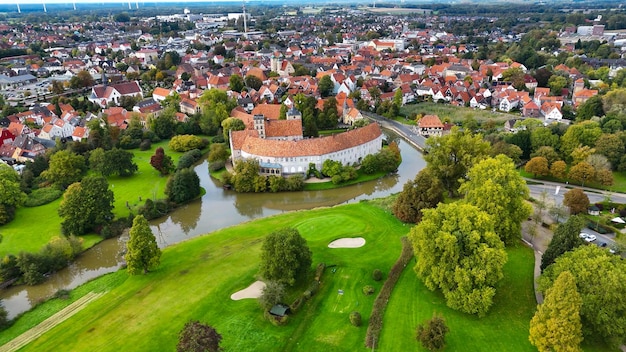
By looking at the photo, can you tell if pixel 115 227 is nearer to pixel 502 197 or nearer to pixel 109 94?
pixel 502 197

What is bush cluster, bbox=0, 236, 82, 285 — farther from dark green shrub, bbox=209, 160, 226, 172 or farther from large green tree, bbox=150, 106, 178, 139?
large green tree, bbox=150, 106, 178, 139

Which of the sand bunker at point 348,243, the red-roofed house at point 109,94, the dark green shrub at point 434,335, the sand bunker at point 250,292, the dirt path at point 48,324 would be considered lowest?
the dirt path at point 48,324

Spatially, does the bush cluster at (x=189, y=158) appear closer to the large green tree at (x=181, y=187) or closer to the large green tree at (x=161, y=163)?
the large green tree at (x=161, y=163)

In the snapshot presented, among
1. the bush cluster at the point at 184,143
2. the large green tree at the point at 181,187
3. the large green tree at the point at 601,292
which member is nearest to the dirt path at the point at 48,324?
the large green tree at the point at 181,187

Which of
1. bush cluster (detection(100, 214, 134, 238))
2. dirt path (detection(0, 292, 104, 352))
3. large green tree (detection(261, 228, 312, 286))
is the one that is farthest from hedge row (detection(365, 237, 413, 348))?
bush cluster (detection(100, 214, 134, 238))

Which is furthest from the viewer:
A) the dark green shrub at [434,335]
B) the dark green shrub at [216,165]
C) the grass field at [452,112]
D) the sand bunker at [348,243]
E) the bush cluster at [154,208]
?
the grass field at [452,112]

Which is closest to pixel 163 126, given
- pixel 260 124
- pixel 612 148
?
pixel 260 124

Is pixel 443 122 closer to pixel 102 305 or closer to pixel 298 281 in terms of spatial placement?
pixel 298 281

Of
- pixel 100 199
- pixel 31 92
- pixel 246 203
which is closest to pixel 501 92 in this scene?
pixel 246 203
